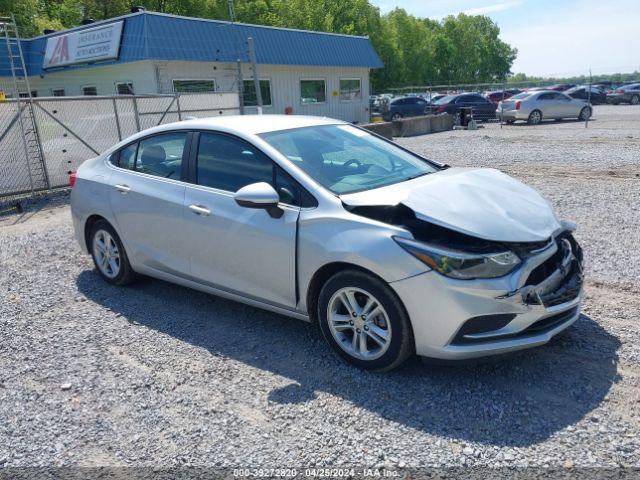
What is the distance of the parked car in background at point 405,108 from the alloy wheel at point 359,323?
27722 mm

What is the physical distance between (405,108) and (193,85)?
13985 millimetres

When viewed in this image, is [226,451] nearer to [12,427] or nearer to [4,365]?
[12,427]

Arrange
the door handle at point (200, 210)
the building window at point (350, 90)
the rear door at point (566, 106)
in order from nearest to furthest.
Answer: the door handle at point (200, 210) < the rear door at point (566, 106) < the building window at point (350, 90)

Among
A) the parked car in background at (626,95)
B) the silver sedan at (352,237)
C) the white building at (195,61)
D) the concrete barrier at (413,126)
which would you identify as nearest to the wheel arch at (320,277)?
the silver sedan at (352,237)

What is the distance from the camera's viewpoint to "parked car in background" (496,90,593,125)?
985 inches

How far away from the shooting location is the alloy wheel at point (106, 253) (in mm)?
5281

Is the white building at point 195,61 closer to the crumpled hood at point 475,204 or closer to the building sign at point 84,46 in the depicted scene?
the building sign at point 84,46

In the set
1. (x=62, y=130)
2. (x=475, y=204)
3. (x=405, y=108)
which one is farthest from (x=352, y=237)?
(x=405, y=108)

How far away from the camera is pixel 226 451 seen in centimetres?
292

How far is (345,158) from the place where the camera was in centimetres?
432

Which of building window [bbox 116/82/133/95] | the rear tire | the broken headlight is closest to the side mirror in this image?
the broken headlight

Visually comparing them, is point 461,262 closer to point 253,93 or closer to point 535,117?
point 253,93

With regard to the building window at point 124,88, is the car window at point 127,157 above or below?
below

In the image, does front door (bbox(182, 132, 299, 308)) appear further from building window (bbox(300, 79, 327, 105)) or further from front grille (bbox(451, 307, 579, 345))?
building window (bbox(300, 79, 327, 105))
